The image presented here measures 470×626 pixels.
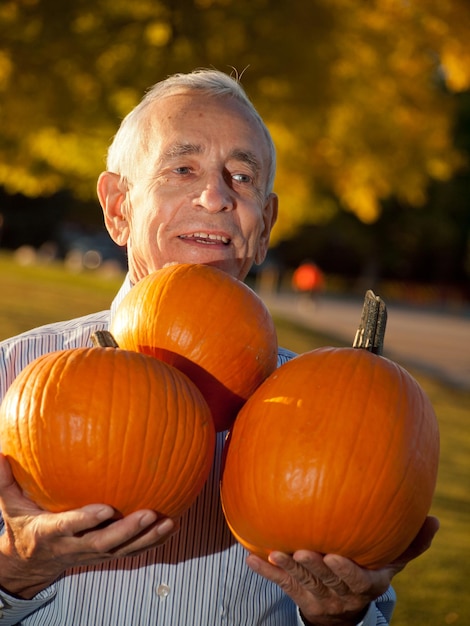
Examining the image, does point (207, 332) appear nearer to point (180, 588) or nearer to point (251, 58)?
point (180, 588)

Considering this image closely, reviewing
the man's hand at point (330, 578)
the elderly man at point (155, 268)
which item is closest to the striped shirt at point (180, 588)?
the elderly man at point (155, 268)

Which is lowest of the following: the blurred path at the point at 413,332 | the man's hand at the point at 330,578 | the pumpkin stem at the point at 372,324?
the blurred path at the point at 413,332

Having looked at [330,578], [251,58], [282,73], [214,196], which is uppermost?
[251,58]

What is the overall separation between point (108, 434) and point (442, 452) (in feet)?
26.6

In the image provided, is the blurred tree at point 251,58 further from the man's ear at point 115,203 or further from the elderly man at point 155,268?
the elderly man at point 155,268

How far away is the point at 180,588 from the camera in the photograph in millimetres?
2246

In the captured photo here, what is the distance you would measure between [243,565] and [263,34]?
324 inches

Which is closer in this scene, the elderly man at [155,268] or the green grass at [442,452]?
the elderly man at [155,268]

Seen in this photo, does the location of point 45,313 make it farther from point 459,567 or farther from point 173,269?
point 173,269

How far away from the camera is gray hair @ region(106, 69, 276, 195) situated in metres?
2.42

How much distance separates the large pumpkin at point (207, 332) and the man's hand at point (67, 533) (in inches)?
12.2

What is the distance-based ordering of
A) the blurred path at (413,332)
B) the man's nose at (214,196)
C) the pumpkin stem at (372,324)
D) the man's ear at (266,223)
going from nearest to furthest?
the pumpkin stem at (372,324) < the man's nose at (214,196) < the man's ear at (266,223) < the blurred path at (413,332)

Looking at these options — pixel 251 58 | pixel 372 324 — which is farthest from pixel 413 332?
pixel 372 324

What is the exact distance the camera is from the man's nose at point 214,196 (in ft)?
7.55
